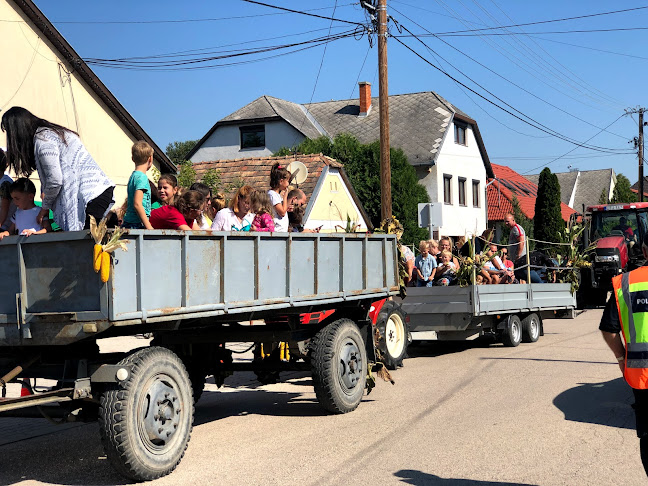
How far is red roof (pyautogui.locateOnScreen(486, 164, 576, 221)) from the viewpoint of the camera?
51.2 meters

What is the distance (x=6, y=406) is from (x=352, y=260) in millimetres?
4254

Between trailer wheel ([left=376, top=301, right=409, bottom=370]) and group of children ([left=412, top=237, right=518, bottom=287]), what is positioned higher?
group of children ([left=412, top=237, right=518, bottom=287])

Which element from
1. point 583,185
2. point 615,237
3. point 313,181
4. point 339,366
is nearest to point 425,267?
point 339,366

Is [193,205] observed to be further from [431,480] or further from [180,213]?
[431,480]

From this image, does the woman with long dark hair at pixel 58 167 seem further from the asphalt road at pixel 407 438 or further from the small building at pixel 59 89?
the small building at pixel 59 89

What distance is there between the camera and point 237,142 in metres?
43.2

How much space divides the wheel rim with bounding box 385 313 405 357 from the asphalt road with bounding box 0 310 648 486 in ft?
3.16

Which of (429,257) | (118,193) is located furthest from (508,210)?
(429,257)

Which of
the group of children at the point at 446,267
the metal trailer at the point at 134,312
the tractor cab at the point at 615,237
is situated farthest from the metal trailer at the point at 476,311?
the tractor cab at the point at 615,237

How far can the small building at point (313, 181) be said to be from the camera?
27.8 m

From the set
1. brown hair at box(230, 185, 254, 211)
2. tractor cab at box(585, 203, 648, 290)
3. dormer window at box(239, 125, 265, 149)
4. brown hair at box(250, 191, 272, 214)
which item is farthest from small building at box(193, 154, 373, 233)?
brown hair at box(250, 191, 272, 214)

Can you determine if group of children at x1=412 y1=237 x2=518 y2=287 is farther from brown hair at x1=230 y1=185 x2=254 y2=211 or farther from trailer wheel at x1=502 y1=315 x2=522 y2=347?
brown hair at x1=230 y1=185 x2=254 y2=211

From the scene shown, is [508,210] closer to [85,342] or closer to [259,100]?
[259,100]

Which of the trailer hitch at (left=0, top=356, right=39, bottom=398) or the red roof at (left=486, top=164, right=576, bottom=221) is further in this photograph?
the red roof at (left=486, top=164, right=576, bottom=221)
